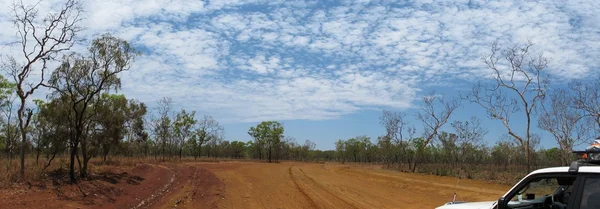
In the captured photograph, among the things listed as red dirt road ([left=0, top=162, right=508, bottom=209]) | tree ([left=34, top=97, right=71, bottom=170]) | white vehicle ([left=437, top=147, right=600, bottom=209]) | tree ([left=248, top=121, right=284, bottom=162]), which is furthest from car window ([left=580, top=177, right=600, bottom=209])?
tree ([left=248, top=121, right=284, bottom=162])

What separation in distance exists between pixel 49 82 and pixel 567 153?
2868cm

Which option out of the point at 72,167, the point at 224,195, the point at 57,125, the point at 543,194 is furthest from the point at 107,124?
the point at 543,194

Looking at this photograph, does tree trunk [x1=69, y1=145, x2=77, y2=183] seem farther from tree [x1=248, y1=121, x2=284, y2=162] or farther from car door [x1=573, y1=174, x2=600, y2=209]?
tree [x1=248, y1=121, x2=284, y2=162]

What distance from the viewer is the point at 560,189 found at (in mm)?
5234

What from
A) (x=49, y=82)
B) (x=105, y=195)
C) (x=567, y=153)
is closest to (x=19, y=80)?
(x=49, y=82)

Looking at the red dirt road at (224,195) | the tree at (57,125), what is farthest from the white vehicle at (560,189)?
the tree at (57,125)

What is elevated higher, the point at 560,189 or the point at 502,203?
the point at 560,189

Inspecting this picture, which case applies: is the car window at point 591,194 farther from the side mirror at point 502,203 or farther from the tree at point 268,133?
the tree at point 268,133

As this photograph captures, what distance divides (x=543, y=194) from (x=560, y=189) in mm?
215

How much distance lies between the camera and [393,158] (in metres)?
66.2

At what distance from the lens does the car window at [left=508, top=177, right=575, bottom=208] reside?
494 cm

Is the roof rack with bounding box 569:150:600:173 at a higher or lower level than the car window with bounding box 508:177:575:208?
higher

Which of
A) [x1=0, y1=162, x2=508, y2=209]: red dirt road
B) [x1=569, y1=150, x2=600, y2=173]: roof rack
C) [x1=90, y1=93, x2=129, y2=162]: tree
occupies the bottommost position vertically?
[x1=0, y1=162, x2=508, y2=209]: red dirt road

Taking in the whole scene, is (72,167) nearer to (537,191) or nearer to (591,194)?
(537,191)
